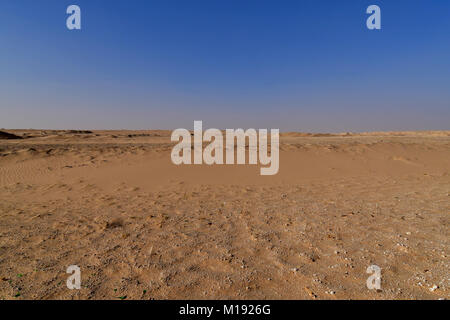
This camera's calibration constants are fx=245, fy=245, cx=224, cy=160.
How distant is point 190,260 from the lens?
300cm

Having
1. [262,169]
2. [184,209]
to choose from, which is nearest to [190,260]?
[184,209]

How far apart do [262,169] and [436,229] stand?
212 inches

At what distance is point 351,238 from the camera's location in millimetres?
3467

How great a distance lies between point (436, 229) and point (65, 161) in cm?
1162

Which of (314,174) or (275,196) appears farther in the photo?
(314,174)

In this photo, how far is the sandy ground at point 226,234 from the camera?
2498 mm

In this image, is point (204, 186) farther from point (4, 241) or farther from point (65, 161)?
point (65, 161)

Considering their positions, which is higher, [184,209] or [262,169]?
[262,169]

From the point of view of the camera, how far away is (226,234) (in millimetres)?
3744

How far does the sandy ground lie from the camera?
2498 mm
